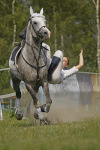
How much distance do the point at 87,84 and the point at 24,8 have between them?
32853mm

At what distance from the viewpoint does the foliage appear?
1604 inches

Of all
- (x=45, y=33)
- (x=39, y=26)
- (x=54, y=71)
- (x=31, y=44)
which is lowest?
(x=54, y=71)

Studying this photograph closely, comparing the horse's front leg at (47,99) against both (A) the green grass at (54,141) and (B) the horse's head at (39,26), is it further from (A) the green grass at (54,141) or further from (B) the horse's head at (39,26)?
(A) the green grass at (54,141)

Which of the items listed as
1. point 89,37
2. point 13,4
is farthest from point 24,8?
point 89,37

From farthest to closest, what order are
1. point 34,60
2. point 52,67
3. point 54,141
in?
point 52,67 → point 34,60 → point 54,141

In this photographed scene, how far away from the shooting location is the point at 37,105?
10.4 metres

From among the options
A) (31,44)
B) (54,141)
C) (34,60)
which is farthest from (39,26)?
(54,141)

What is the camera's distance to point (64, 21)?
141 ft

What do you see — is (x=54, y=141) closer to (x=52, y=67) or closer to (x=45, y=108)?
(x=45, y=108)

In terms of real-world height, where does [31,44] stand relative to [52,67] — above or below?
above

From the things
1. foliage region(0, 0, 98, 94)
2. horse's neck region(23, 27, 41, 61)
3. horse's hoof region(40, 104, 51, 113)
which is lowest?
horse's hoof region(40, 104, 51, 113)

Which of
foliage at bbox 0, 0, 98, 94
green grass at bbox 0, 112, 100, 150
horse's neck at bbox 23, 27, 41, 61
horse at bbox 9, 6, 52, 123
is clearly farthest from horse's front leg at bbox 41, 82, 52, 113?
foliage at bbox 0, 0, 98, 94

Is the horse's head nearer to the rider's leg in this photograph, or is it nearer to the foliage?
the rider's leg

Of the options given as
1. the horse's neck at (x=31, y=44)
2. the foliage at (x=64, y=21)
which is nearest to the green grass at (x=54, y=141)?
the horse's neck at (x=31, y=44)
